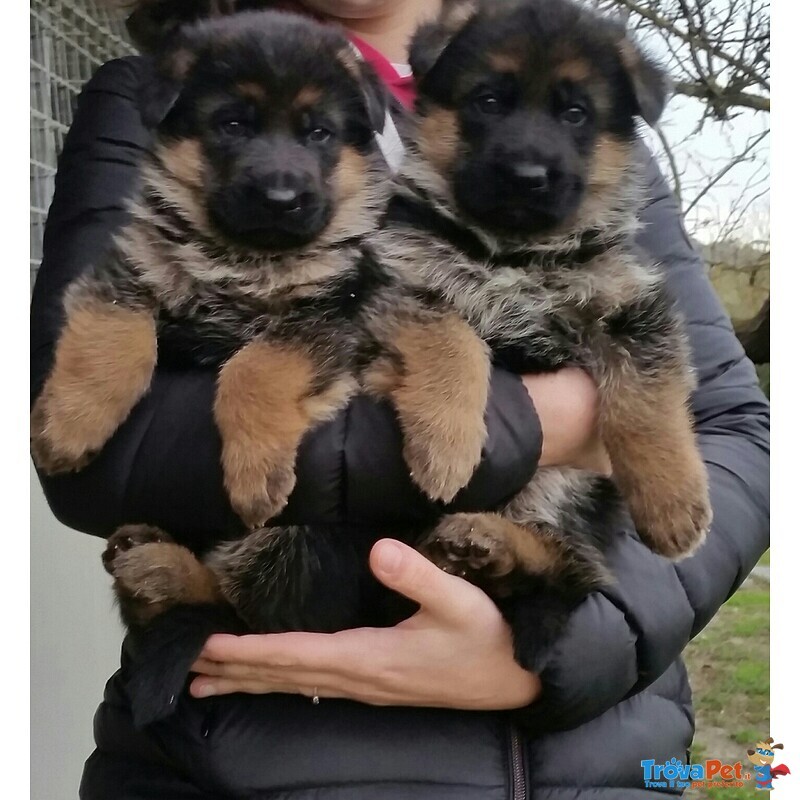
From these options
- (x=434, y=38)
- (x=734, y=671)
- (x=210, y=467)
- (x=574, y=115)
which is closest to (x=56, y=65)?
(x=434, y=38)

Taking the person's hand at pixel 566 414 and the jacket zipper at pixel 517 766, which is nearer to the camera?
the jacket zipper at pixel 517 766

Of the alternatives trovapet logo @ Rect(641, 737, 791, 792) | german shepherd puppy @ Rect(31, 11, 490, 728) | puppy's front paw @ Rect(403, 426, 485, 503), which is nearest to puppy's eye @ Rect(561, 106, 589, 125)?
german shepherd puppy @ Rect(31, 11, 490, 728)

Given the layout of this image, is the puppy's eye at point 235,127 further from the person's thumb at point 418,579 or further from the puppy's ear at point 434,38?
the person's thumb at point 418,579

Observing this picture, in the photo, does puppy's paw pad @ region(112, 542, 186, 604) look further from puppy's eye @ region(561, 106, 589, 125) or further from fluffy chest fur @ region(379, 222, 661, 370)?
puppy's eye @ region(561, 106, 589, 125)

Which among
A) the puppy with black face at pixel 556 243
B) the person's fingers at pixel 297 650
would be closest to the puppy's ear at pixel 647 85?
the puppy with black face at pixel 556 243

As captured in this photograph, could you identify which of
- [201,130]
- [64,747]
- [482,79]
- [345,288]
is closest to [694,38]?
[482,79]

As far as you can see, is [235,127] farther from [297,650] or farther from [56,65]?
[297,650]

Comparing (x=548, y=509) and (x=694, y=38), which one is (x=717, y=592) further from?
(x=694, y=38)
